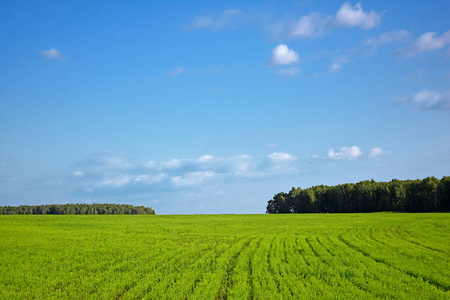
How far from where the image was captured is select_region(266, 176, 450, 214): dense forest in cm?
10188

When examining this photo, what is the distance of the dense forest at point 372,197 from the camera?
334 ft

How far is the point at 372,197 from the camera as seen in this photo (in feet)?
396

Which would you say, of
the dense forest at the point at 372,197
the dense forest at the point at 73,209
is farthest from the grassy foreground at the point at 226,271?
the dense forest at the point at 73,209

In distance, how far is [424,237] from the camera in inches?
1500

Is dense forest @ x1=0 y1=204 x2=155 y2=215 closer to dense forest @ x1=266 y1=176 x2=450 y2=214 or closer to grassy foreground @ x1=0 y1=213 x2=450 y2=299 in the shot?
dense forest @ x1=266 y1=176 x2=450 y2=214

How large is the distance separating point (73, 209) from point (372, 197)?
131186 millimetres

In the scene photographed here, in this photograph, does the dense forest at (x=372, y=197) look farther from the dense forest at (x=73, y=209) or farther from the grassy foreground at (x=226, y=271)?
the grassy foreground at (x=226, y=271)

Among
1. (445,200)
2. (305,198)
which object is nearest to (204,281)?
(445,200)

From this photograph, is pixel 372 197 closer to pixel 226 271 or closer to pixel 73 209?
pixel 226 271

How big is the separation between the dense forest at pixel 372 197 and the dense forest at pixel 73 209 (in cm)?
7275

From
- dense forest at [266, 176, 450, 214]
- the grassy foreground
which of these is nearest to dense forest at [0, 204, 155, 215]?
dense forest at [266, 176, 450, 214]

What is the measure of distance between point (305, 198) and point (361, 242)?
108m

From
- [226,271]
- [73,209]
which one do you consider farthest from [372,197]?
[73,209]

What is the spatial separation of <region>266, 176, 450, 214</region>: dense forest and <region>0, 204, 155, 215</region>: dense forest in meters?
72.8
